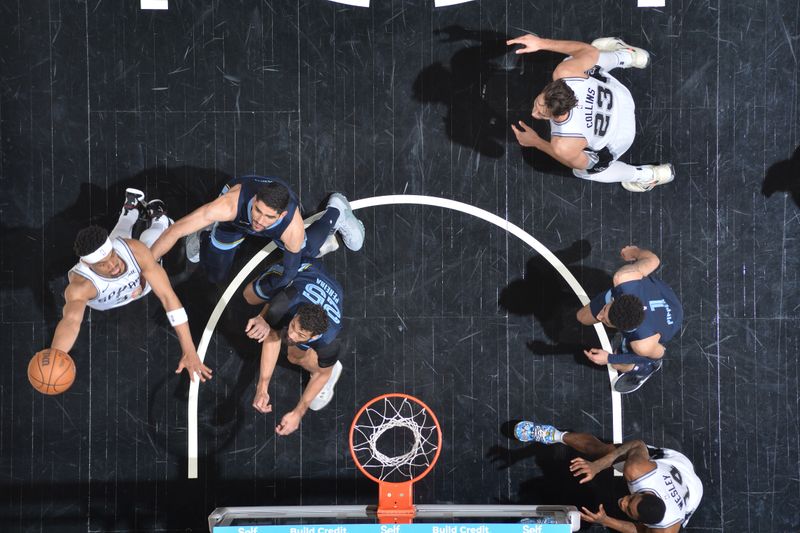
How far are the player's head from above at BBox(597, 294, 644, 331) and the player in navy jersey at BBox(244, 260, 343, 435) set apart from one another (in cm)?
242

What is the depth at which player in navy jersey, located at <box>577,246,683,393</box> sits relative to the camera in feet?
18.6

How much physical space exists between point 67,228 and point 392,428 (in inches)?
155

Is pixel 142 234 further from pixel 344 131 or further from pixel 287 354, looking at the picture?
pixel 344 131

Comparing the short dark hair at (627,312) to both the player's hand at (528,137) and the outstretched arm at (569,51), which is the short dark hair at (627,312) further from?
the outstretched arm at (569,51)

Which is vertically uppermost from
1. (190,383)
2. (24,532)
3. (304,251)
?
(304,251)

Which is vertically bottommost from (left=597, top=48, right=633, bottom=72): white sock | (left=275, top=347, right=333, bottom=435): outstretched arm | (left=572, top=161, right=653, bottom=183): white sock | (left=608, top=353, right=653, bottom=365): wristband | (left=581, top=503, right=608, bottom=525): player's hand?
(left=581, top=503, right=608, bottom=525): player's hand

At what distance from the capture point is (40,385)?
5.59 m

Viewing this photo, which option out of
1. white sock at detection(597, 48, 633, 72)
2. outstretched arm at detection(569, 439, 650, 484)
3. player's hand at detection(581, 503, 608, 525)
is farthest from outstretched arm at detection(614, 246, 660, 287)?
player's hand at detection(581, 503, 608, 525)

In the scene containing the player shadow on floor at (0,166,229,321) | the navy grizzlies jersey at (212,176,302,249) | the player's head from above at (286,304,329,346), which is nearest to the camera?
the player's head from above at (286,304,329,346)

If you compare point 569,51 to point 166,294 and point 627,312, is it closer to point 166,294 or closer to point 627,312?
point 627,312

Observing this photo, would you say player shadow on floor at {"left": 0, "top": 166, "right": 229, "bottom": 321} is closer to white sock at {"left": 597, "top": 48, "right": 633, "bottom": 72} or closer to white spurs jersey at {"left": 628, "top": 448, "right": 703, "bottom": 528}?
white sock at {"left": 597, "top": 48, "right": 633, "bottom": 72}

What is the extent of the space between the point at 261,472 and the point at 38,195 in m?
3.68

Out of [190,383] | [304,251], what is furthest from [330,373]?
[190,383]

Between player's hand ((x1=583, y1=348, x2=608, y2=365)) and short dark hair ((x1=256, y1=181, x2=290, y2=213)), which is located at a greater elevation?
short dark hair ((x1=256, y1=181, x2=290, y2=213))
